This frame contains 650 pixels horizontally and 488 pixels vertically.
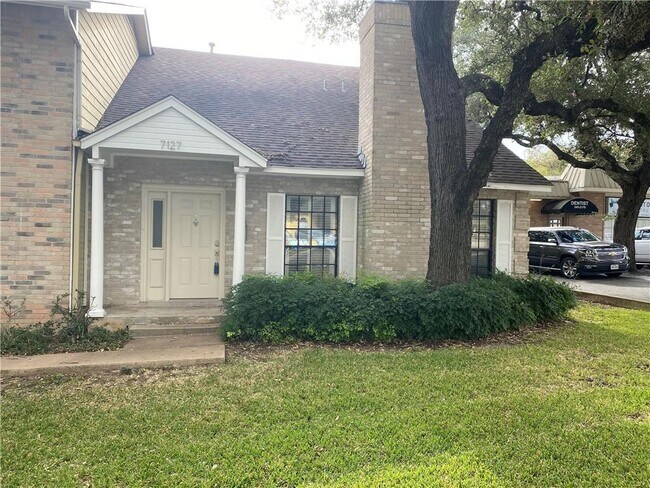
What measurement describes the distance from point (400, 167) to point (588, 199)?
20.1m

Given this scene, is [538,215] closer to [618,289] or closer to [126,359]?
[618,289]

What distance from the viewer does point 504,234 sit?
962 centimetres

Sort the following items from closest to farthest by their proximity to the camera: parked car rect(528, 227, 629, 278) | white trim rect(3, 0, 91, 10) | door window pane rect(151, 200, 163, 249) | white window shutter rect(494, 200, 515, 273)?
white trim rect(3, 0, 91, 10) → door window pane rect(151, 200, 163, 249) → white window shutter rect(494, 200, 515, 273) → parked car rect(528, 227, 629, 278)

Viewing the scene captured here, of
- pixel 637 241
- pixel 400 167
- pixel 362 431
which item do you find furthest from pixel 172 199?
pixel 637 241

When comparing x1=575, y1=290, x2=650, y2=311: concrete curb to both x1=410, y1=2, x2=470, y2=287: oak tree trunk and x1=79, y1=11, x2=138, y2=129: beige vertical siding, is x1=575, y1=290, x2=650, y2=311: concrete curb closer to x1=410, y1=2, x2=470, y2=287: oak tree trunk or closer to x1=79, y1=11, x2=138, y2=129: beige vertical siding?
x1=410, y1=2, x2=470, y2=287: oak tree trunk

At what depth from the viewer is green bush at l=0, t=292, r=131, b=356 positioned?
19.5ft

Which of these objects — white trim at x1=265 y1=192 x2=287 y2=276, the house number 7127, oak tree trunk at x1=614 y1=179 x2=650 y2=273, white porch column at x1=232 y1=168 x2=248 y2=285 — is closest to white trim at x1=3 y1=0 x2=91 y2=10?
the house number 7127

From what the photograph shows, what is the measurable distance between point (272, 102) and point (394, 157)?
3.75 metres

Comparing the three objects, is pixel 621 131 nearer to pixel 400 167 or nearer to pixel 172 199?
pixel 400 167

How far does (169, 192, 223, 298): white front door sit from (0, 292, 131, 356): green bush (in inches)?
78.4

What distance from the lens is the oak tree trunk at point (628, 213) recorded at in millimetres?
16672

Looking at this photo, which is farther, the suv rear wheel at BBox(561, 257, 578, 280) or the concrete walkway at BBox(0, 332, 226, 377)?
the suv rear wheel at BBox(561, 257, 578, 280)

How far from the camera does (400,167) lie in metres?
8.60

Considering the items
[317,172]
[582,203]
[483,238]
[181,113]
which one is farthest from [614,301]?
[582,203]
